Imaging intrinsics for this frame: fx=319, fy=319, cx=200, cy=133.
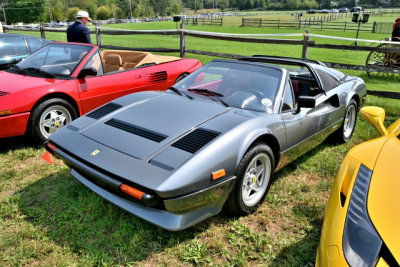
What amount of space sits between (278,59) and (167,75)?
2122 mm

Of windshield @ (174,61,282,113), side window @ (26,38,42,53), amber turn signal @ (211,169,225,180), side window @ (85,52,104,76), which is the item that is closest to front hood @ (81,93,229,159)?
windshield @ (174,61,282,113)

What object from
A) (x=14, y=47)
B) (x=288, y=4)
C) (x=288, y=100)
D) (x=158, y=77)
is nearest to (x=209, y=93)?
(x=288, y=100)

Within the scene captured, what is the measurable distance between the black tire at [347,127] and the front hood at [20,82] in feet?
13.0

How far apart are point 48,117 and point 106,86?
3.18ft

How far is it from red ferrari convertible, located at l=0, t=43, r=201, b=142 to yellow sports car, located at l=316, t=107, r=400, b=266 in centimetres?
358

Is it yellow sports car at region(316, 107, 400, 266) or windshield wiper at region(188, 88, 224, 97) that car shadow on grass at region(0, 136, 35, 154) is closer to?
windshield wiper at region(188, 88, 224, 97)

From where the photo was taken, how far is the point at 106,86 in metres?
4.80

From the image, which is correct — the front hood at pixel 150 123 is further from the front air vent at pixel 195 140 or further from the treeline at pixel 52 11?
the treeline at pixel 52 11

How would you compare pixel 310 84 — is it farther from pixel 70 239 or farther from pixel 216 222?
pixel 70 239

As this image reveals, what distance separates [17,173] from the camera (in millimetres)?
3537

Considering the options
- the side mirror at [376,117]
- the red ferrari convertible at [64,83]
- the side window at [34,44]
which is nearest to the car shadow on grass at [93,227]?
the red ferrari convertible at [64,83]

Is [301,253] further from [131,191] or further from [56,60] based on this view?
[56,60]

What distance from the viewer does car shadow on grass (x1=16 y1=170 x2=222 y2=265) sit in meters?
2.39

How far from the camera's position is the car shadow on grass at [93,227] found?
239cm
